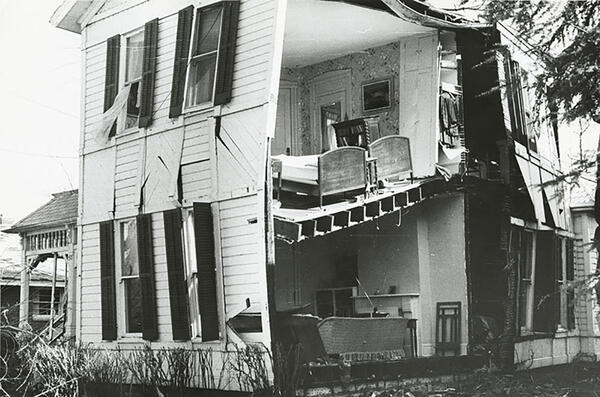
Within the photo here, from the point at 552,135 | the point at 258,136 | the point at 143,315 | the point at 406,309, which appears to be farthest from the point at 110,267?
the point at 552,135

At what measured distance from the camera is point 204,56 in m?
7.14

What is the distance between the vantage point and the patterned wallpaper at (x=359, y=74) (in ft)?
30.5

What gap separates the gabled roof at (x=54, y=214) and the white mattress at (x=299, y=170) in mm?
2027

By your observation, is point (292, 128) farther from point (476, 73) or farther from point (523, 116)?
point (523, 116)

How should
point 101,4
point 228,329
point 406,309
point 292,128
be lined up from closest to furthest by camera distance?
1. point 228,329
2. point 101,4
3. point 406,309
4. point 292,128

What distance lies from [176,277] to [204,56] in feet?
6.56

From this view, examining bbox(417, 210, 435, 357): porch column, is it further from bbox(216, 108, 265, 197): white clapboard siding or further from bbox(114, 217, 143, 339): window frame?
bbox(114, 217, 143, 339): window frame

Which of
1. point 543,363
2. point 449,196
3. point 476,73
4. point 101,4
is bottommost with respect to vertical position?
point 543,363

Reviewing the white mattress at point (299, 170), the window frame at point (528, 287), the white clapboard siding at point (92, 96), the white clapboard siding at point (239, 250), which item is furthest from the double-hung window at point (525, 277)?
the white clapboard siding at point (92, 96)

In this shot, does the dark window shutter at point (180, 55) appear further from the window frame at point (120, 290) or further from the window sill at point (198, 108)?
the window frame at point (120, 290)

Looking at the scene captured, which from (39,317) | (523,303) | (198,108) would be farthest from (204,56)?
(523,303)

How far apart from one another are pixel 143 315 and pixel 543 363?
3.54m

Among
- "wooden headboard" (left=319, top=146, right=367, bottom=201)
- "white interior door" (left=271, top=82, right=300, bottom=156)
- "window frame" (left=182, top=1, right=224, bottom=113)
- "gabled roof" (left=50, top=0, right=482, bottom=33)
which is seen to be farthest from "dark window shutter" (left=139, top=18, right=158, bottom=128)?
"white interior door" (left=271, top=82, right=300, bottom=156)

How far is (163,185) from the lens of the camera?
6.96 m
